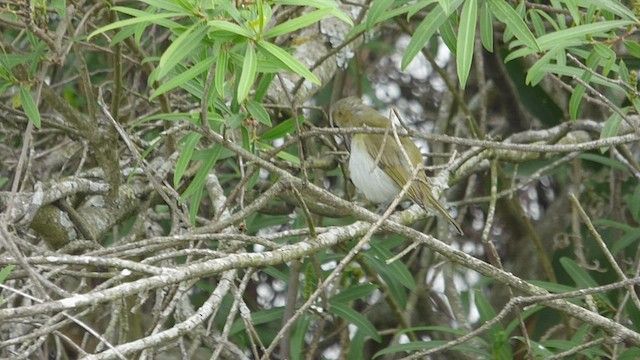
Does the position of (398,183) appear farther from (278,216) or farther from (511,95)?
(511,95)

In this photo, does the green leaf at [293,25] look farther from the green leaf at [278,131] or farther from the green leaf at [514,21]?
the green leaf at [278,131]

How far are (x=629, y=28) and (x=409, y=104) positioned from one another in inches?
131

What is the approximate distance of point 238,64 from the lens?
2973 mm

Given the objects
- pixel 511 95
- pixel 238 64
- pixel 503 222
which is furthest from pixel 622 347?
pixel 238 64

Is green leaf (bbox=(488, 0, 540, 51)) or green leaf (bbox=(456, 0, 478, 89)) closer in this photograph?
green leaf (bbox=(456, 0, 478, 89))

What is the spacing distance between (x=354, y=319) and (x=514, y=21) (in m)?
1.90

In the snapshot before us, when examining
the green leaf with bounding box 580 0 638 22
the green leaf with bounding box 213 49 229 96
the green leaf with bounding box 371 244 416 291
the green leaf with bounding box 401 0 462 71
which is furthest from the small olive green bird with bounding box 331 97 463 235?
the green leaf with bounding box 213 49 229 96

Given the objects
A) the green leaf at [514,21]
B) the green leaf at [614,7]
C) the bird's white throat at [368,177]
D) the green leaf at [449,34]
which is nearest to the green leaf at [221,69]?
the green leaf at [514,21]

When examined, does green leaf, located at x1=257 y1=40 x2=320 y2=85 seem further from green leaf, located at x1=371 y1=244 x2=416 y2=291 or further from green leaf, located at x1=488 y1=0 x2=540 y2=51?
green leaf, located at x1=371 y1=244 x2=416 y2=291

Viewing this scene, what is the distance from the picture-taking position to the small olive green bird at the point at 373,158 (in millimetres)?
5051

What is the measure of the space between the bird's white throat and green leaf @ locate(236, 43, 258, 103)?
2.21 meters

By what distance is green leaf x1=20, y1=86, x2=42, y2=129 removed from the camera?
139 inches

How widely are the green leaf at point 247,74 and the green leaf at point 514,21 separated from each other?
34.9 inches

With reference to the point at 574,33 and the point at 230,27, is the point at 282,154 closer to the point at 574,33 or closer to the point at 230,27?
the point at 574,33
